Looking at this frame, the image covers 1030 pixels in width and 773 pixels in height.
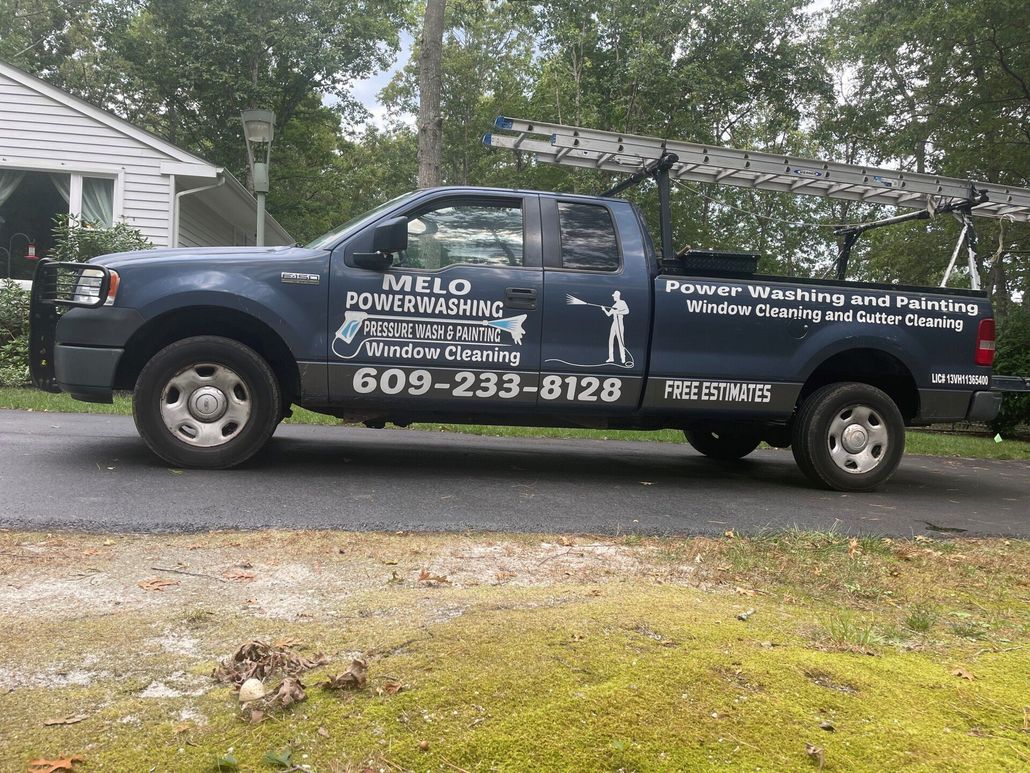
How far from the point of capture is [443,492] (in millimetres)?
4637

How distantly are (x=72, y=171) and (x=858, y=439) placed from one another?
13.5 m

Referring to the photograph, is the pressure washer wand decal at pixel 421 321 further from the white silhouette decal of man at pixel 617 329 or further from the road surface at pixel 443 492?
the road surface at pixel 443 492

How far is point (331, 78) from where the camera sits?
2491 centimetres

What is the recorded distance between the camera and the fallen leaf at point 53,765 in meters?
1.38

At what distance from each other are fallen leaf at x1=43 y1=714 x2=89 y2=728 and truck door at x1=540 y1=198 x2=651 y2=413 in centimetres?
377

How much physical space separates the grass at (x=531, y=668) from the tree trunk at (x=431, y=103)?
32.3ft

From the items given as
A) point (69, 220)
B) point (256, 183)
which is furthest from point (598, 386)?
point (69, 220)

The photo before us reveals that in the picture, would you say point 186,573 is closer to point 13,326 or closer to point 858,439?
point 858,439

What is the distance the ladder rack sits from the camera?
19.0ft

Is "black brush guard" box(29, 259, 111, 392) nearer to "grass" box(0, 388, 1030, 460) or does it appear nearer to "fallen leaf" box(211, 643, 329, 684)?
"grass" box(0, 388, 1030, 460)

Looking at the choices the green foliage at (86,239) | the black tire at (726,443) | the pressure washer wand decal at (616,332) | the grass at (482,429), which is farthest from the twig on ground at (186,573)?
the green foliage at (86,239)

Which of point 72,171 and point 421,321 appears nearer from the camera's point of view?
Result: point 421,321

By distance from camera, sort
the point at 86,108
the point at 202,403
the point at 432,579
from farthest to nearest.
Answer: the point at 86,108
the point at 202,403
the point at 432,579

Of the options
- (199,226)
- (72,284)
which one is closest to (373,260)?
(72,284)
